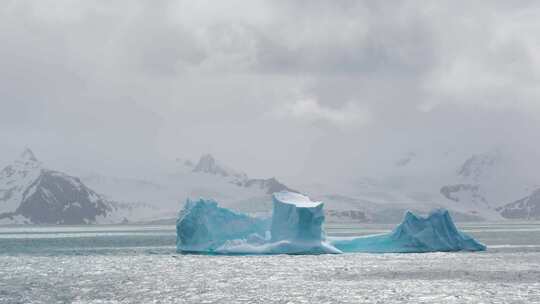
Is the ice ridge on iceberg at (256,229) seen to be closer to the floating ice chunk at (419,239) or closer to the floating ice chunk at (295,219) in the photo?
the floating ice chunk at (295,219)

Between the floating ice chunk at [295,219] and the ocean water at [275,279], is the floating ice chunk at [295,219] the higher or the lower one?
the higher one

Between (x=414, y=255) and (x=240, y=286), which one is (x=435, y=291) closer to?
(x=240, y=286)

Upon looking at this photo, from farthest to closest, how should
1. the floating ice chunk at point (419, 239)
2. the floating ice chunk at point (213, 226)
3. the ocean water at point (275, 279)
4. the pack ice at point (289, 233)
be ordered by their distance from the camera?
the floating ice chunk at point (419, 239) → the floating ice chunk at point (213, 226) → the pack ice at point (289, 233) → the ocean water at point (275, 279)

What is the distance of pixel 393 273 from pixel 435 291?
12.4m

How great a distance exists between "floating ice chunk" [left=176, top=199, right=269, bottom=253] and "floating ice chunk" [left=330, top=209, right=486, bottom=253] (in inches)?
379

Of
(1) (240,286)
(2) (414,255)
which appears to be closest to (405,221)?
(2) (414,255)

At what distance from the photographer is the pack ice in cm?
8338

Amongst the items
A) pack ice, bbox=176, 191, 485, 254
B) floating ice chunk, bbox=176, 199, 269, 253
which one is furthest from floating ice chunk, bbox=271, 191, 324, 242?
floating ice chunk, bbox=176, 199, 269, 253

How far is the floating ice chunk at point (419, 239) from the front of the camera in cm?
9100

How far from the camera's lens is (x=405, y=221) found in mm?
90188

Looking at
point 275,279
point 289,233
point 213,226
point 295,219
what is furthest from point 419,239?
point 275,279

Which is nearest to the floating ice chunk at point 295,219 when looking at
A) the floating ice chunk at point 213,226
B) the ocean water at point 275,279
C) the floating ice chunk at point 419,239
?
the ocean water at point 275,279

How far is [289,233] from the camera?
3324 inches

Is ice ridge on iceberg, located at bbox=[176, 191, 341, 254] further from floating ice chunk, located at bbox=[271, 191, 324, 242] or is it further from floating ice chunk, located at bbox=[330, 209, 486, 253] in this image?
floating ice chunk, located at bbox=[330, 209, 486, 253]
